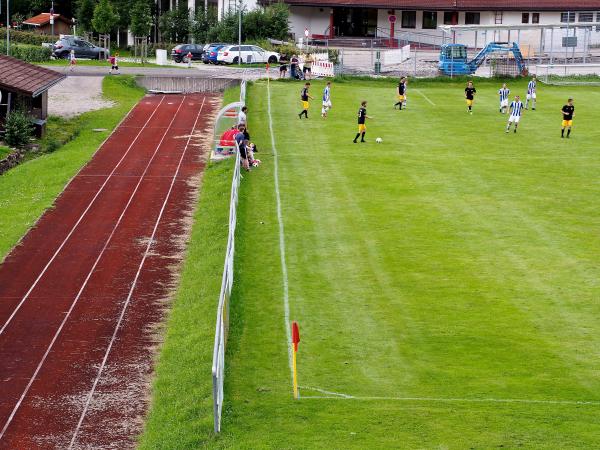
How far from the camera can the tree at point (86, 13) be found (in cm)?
9106

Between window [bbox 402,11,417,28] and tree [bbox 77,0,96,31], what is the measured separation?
25319mm

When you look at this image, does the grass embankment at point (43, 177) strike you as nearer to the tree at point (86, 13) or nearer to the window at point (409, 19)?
the window at point (409, 19)

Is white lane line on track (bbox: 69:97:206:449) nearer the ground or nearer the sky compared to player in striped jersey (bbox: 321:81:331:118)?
nearer the ground

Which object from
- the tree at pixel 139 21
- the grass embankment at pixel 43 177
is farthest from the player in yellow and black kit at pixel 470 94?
the tree at pixel 139 21

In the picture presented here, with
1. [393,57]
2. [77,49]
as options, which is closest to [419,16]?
[393,57]

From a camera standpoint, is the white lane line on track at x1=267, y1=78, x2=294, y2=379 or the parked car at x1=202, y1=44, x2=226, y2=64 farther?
the parked car at x1=202, y1=44, x2=226, y2=64

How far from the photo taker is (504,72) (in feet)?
220

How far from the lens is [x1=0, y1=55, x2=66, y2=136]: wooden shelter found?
46.1 metres

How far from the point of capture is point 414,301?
78.8 ft

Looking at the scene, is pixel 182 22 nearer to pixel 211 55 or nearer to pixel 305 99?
pixel 211 55

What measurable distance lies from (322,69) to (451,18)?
22141mm

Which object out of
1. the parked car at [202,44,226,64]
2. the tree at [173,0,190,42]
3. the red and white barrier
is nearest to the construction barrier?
the red and white barrier

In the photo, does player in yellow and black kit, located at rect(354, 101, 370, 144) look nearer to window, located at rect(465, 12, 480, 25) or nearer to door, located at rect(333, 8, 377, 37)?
window, located at rect(465, 12, 480, 25)

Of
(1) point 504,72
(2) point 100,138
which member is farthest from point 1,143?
(1) point 504,72
